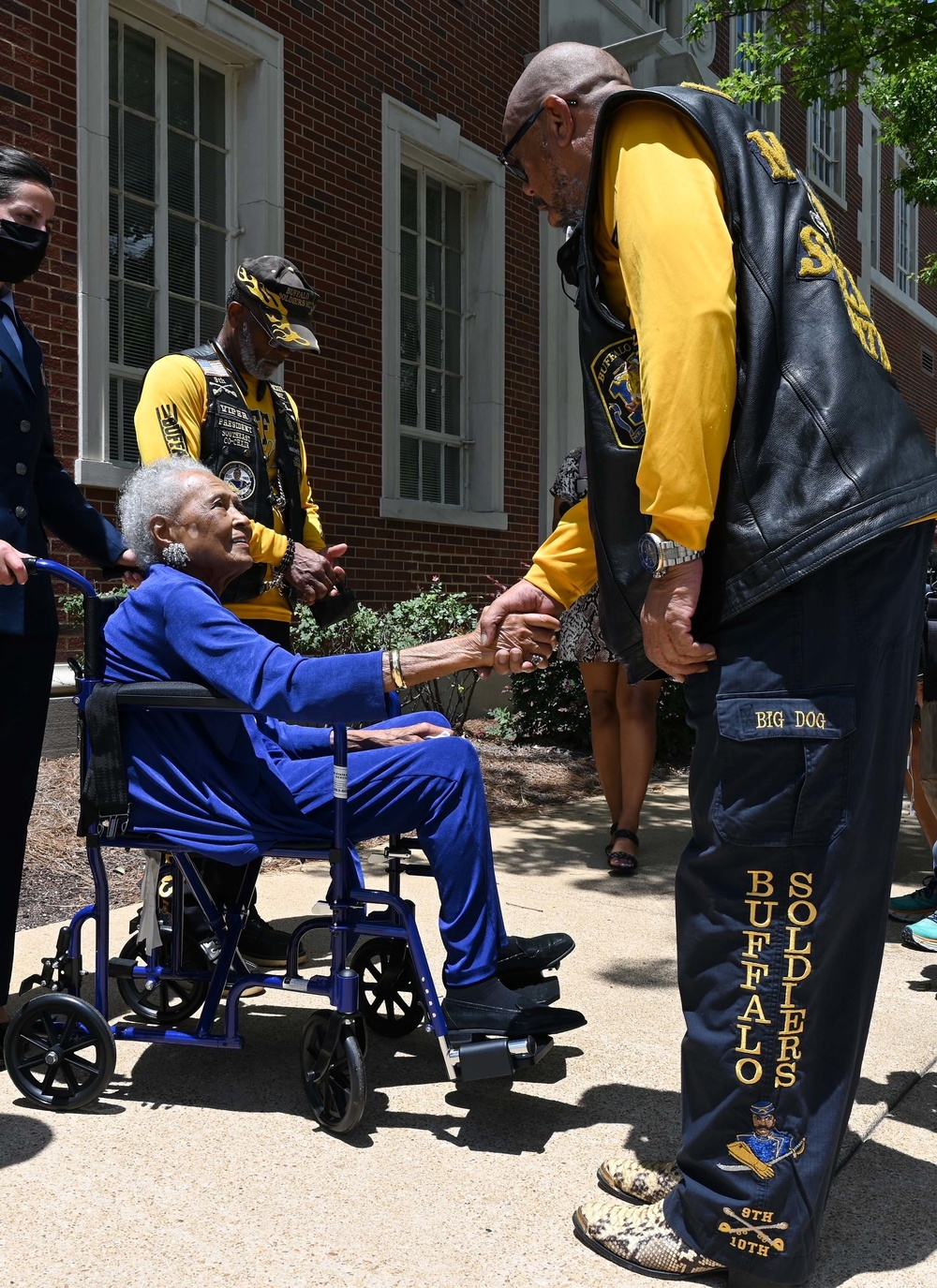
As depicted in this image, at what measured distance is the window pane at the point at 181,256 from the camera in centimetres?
771

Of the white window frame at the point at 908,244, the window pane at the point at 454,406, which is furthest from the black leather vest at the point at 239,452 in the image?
the white window frame at the point at 908,244

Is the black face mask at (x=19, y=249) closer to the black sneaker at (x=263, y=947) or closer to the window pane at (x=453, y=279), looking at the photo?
the black sneaker at (x=263, y=947)

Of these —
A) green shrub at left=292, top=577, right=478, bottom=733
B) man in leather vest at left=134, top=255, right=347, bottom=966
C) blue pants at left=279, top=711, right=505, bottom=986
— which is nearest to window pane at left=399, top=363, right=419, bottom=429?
green shrub at left=292, top=577, right=478, bottom=733

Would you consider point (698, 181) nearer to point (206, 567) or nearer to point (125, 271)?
point (206, 567)

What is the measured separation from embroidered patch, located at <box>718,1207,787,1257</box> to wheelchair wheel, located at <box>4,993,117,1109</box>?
1501 mm

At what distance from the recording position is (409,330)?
391 inches

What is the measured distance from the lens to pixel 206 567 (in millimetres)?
3162

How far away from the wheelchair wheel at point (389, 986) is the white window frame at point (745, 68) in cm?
1405

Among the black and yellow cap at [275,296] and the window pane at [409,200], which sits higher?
the window pane at [409,200]

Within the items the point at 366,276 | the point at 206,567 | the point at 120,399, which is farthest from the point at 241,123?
the point at 206,567

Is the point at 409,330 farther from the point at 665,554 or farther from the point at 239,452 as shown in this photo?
the point at 665,554

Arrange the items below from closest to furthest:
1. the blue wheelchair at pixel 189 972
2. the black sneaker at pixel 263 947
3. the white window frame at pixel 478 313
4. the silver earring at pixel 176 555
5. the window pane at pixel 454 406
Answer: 1. the blue wheelchair at pixel 189 972
2. the silver earring at pixel 176 555
3. the black sneaker at pixel 263 947
4. the white window frame at pixel 478 313
5. the window pane at pixel 454 406

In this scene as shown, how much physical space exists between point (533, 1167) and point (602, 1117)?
A: 32 cm

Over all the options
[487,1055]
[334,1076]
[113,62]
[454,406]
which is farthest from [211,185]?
[487,1055]
